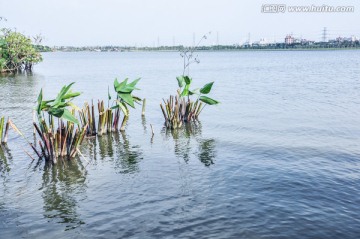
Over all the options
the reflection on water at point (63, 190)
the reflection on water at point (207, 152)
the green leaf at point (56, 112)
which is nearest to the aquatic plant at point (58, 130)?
the green leaf at point (56, 112)

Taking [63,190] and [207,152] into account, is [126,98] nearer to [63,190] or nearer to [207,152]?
[207,152]

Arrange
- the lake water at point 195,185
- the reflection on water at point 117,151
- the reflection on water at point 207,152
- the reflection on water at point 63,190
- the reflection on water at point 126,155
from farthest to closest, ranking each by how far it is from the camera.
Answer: the reflection on water at point 207,152, the reflection on water at point 117,151, the reflection on water at point 126,155, the reflection on water at point 63,190, the lake water at point 195,185

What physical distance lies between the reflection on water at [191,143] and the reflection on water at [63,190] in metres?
3.88

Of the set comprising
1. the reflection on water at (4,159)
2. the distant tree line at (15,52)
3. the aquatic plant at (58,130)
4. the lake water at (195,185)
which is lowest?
the lake water at (195,185)

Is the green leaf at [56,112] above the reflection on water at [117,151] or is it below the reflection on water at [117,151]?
above

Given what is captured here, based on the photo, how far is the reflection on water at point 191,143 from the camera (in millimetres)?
13289

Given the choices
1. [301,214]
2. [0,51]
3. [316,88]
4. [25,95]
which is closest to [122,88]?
[301,214]

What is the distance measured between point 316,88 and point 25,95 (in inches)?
1056

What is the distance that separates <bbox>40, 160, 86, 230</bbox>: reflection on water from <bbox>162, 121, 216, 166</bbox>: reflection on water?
12.7 ft

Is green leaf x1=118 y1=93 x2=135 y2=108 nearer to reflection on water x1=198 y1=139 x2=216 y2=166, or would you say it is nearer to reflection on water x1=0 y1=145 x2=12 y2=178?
reflection on water x1=198 y1=139 x2=216 y2=166

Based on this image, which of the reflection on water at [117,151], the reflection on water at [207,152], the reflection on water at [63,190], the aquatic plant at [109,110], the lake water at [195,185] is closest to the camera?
the lake water at [195,185]

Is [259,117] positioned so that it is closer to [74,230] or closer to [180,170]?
[180,170]

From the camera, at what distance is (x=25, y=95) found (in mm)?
30531

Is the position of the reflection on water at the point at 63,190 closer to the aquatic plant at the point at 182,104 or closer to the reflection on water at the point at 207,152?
the reflection on water at the point at 207,152
